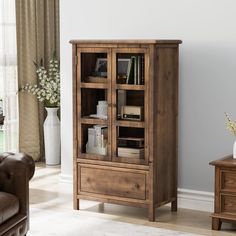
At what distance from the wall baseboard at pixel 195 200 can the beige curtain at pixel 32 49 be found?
2490mm

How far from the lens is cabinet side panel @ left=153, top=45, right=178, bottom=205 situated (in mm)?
5051

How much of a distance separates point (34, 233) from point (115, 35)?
6.61ft

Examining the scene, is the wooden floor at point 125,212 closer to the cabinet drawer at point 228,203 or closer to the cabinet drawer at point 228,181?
the cabinet drawer at point 228,203

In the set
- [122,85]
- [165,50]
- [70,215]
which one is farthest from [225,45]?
[70,215]

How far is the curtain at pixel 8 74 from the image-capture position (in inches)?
274

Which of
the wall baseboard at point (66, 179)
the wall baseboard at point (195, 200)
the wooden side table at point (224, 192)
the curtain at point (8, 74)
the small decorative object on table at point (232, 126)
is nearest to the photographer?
the wooden side table at point (224, 192)

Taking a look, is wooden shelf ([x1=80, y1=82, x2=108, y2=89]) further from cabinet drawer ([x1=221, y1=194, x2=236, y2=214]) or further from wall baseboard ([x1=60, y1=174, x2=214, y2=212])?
cabinet drawer ([x1=221, y1=194, x2=236, y2=214])

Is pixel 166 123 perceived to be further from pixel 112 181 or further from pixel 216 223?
pixel 216 223

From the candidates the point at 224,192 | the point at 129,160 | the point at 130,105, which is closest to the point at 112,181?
the point at 129,160

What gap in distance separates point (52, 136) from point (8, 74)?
0.86 m

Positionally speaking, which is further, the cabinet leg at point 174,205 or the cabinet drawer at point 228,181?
the cabinet leg at point 174,205

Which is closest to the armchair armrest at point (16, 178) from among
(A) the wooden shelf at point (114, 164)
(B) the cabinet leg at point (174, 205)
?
(A) the wooden shelf at point (114, 164)

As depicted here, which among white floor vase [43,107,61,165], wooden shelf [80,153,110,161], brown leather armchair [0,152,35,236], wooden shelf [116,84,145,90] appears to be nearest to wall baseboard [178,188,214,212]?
wooden shelf [80,153,110,161]

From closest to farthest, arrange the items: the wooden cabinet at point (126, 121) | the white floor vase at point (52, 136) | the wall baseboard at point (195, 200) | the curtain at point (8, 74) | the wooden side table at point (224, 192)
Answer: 1. the wooden side table at point (224, 192)
2. the wooden cabinet at point (126, 121)
3. the wall baseboard at point (195, 200)
4. the curtain at point (8, 74)
5. the white floor vase at point (52, 136)
